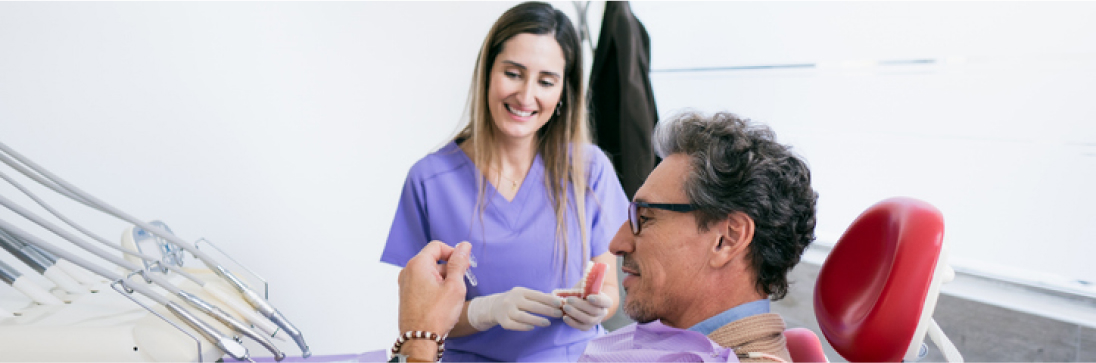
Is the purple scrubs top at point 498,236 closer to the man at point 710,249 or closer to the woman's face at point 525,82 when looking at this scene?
the woman's face at point 525,82

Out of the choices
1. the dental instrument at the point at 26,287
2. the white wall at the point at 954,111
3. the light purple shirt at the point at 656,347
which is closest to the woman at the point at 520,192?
the light purple shirt at the point at 656,347

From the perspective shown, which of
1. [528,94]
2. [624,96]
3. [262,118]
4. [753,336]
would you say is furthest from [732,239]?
[262,118]

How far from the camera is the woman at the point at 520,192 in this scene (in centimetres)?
152

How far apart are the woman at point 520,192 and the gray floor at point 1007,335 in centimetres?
61

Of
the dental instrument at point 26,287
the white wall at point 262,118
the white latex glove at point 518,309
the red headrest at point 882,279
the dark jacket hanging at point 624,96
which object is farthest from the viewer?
the dark jacket hanging at point 624,96

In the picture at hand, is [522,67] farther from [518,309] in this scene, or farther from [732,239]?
[732,239]

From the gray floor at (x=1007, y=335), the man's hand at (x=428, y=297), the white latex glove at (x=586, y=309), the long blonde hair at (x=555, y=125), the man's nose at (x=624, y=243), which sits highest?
the long blonde hair at (x=555, y=125)

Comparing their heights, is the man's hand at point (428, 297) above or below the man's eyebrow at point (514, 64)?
below

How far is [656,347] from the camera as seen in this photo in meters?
1.10

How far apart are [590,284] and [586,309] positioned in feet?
0.18

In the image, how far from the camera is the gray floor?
1.60 m

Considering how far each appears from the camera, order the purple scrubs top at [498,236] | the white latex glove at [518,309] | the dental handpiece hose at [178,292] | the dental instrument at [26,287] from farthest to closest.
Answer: the purple scrubs top at [498,236] < the white latex glove at [518,309] < the dental instrument at [26,287] < the dental handpiece hose at [178,292]

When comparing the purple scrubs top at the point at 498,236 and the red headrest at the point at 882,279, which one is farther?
the purple scrubs top at the point at 498,236

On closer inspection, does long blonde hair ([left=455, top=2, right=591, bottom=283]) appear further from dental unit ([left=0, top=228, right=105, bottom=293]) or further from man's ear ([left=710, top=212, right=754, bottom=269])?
dental unit ([left=0, top=228, right=105, bottom=293])
